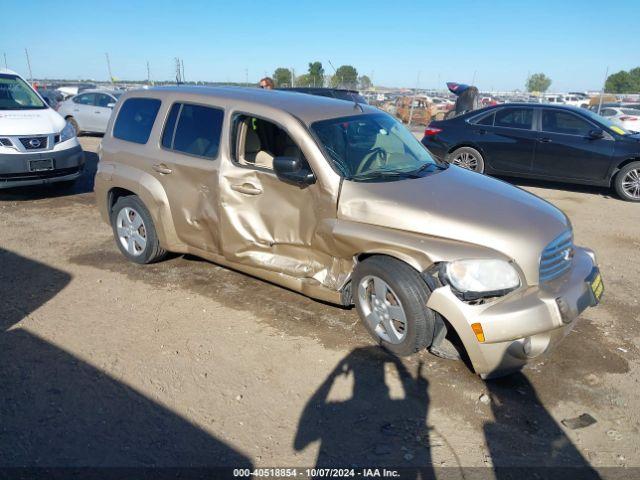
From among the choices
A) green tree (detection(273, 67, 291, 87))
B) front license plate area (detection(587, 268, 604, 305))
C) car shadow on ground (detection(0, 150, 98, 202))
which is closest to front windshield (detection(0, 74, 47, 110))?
car shadow on ground (detection(0, 150, 98, 202))

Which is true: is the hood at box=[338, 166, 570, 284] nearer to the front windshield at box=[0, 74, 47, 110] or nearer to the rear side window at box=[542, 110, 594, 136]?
the rear side window at box=[542, 110, 594, 136]

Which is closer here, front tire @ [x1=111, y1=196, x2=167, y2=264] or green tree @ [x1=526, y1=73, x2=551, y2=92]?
front tire @ [x1=111, y1=196, x2=167, y2=264]

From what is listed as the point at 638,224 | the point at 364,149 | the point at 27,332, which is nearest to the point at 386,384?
the point at 364,149

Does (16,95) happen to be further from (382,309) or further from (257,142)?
(382,309)

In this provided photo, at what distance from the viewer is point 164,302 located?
4.44m

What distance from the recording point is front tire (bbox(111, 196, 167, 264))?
5004mm

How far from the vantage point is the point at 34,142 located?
7363 mm

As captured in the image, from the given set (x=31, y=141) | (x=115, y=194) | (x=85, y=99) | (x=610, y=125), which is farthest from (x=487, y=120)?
(x=85, y=99)

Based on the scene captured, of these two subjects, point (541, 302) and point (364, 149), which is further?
point (364, 149)

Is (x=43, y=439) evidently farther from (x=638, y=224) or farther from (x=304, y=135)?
(x=638, y=224)

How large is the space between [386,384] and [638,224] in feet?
19.4

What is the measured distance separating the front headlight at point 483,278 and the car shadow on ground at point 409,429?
0.71 m

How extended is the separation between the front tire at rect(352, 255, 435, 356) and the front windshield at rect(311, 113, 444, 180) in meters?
0.78

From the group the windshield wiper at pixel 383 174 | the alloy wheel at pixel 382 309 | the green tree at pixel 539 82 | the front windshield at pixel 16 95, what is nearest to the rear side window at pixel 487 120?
the windshield wiper at pixel 383 174
